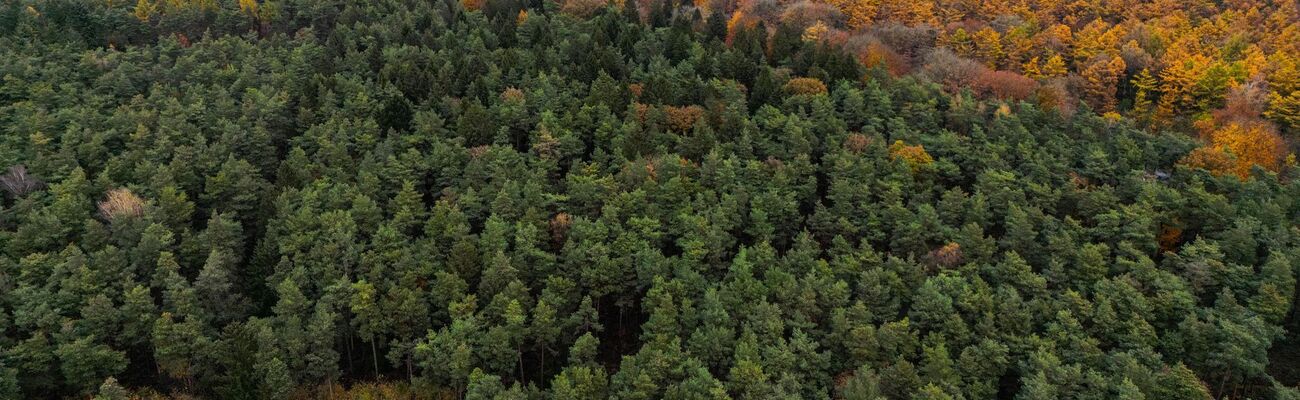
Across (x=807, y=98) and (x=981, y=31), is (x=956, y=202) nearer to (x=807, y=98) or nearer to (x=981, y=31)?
(x=807, y=98)

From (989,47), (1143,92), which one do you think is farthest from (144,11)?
(1143,92)

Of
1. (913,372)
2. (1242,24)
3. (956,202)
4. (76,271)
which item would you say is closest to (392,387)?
(76,271)

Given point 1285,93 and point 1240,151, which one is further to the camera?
point 1285,93

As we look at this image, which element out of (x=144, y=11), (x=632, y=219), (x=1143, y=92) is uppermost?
(x=144, y=11)

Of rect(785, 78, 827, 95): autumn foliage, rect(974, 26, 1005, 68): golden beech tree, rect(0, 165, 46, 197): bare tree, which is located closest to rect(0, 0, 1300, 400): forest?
rect(0, 165, 46, 197): bare tree

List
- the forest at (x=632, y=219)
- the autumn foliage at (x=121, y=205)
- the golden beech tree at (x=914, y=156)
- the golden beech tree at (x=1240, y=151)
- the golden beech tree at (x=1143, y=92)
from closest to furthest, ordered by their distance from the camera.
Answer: the forest at (x=632, y=219) < the autumn foliage at (x=121, y=205) < the golden beech tree at (x=914, y=156) < the golden beech tree at (x=1240, y=151) < the golden beech tree at (x=1143, y=92)

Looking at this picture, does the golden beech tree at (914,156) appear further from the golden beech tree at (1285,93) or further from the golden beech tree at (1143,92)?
the golden beech tree at (1285,93)

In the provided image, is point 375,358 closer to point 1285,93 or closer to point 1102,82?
point 1102,82

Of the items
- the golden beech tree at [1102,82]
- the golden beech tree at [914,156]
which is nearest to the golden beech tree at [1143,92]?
the golden beech tree at [1102,82]
